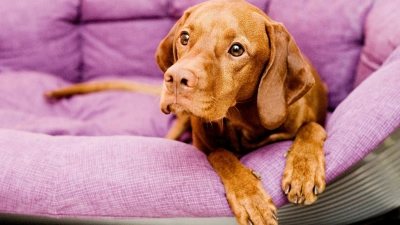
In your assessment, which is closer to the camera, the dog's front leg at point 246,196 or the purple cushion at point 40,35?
the dog's front leg at point 246,196

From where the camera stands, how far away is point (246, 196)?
1.39 meters

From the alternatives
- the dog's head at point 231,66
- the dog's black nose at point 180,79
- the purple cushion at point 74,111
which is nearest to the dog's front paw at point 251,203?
the dog's head at point 231,66

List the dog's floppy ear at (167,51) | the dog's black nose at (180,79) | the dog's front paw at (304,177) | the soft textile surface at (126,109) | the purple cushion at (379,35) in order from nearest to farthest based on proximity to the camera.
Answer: the dog's black nose at (180,79) < the dog's front paw at (304,177) < the soft textile surface at (126,109) < the dog's floppy ear at (167,51) < the purple cushion at (379,35)

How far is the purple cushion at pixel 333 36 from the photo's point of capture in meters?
2.38

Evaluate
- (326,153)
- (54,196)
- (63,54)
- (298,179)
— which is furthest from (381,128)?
(63,54)

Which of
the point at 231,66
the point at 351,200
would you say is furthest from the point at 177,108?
the point at 351,200

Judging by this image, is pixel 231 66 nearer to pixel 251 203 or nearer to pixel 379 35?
pixel 251 203

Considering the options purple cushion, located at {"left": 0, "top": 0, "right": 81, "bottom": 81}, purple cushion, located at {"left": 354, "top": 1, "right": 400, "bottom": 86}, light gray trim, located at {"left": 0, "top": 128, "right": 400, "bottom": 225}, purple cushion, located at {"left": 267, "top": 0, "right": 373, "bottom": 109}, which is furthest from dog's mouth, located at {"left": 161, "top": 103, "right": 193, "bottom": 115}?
purple cushion, located at {"left": 0, "top": 0, "right": 81, "bottom": 81}

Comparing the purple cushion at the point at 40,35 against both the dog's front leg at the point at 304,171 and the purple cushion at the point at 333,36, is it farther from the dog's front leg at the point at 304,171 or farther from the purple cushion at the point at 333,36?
the dog's front leg at the point at 304,171

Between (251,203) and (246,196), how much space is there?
0.03m

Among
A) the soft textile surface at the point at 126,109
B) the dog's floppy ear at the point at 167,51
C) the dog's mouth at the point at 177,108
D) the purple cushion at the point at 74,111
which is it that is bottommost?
the purple cushion at the point at 74,111

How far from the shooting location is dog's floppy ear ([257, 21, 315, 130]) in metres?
1.54

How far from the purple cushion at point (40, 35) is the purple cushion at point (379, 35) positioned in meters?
1.96

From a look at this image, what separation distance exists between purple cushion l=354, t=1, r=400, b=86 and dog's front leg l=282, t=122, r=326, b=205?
0.82m
